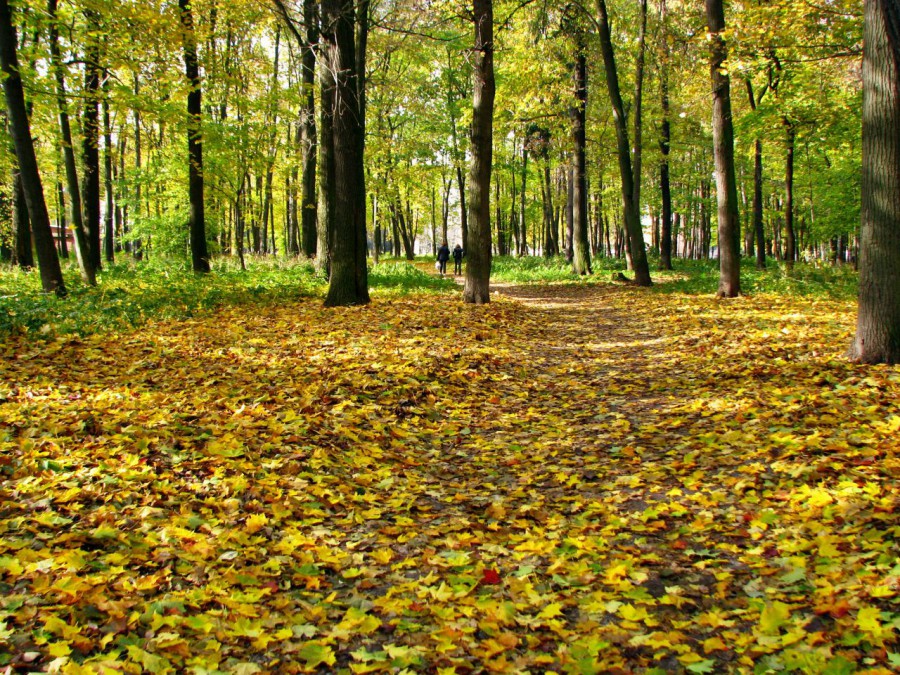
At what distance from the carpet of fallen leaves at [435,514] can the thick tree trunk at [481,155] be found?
5.54m

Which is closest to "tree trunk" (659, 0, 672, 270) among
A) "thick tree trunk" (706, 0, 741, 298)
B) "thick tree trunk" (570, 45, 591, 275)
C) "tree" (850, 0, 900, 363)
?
"thick tree trunk" (570, 45, 591, 275)

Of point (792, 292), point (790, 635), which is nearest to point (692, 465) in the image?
point (790, 635)

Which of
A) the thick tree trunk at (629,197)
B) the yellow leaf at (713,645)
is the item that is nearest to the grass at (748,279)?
the thick tree trunk at (629,197)

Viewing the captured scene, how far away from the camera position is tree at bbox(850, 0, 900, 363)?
5883mm

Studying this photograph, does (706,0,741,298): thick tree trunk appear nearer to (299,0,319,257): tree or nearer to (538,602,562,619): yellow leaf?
(299,0,319,257): tree

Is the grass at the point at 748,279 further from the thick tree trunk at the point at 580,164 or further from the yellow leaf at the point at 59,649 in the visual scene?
the yellow leaf at the point at 59,649

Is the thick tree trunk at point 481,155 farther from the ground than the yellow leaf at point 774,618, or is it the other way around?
the thick tree trunk at point 481,155

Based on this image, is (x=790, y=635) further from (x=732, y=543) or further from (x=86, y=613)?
(x=86, y=613)

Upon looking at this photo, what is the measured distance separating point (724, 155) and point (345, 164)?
29.2 feet

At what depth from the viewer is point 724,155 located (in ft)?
43.9

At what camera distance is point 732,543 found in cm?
347

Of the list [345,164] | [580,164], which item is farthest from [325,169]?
[580,164]

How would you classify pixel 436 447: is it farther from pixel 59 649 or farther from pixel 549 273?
pixel 549 273

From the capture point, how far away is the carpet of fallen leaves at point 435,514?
8.27ft
